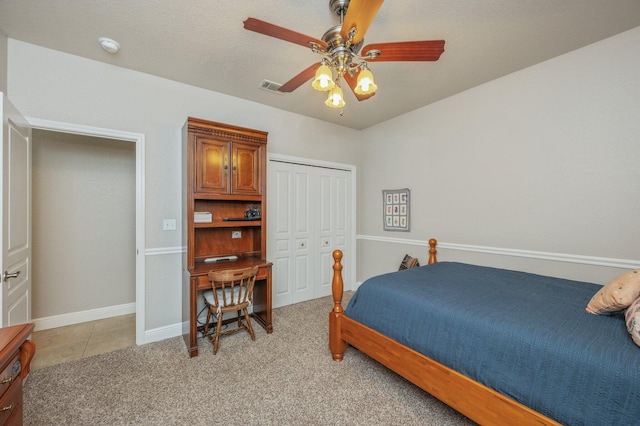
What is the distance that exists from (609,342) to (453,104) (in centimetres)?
282

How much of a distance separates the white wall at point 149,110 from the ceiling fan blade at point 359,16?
2.19 meters

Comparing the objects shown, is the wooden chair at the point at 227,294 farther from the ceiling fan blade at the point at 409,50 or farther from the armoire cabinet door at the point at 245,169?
the ceiling fan blade at the point at 409,50

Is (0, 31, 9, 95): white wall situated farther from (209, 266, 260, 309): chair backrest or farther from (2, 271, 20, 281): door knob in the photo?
(209, 266, 260, 309): chair backrest

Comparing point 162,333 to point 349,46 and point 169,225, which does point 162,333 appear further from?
point 349,46

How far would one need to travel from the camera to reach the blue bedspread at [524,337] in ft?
3.60

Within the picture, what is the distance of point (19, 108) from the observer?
2250mm

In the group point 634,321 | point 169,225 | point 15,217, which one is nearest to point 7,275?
point 15,217

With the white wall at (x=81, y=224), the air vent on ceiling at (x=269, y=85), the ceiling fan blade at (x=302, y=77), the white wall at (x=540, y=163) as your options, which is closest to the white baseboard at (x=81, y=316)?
the white wall at (x=81, y=224)

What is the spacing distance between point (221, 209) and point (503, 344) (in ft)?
9.36

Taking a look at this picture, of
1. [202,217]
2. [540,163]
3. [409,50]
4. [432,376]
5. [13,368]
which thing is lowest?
[432,376]

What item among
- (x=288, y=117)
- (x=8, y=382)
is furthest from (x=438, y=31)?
(x=8, y=382)

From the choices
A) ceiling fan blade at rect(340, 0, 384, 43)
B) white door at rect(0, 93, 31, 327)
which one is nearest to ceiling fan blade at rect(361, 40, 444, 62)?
ceiling fan blade at rect(340, 0, 384, 43)

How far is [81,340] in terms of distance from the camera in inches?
109

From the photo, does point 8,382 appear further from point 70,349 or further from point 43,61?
point 43,61
